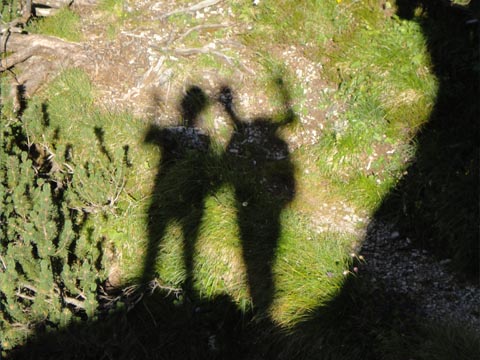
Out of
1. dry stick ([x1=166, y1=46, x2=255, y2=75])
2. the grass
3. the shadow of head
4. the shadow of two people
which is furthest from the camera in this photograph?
dry stick ([x1=166, y1=46, x2=255, y2=75])

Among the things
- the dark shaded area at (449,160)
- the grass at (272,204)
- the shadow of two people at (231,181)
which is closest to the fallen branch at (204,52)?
the grass at (272,204)

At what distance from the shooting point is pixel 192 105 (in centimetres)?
619

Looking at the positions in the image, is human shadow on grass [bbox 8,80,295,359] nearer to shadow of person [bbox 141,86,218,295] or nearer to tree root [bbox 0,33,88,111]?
shadow of person [bbox 141,86,218,295]

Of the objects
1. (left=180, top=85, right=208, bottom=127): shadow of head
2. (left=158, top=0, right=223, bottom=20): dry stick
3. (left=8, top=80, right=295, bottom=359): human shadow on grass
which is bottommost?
(left=8, top=80, right=295, bottom=359): human shadow on grass

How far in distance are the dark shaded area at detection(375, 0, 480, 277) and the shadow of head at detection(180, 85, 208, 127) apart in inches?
86.4

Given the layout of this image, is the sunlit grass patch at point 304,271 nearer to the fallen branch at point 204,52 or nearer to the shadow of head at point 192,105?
the shadow of head at point 192,105

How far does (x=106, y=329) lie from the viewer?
4707mm

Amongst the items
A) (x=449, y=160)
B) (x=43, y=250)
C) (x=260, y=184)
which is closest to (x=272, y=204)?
(x=260, y=184)

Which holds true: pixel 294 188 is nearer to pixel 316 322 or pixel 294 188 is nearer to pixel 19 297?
pixel 316 322

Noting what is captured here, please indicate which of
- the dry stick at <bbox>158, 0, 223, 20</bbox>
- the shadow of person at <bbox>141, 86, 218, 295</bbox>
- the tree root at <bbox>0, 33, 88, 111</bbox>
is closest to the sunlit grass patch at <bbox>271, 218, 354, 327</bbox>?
the shadow of person at <bbox>141, 86, 218, 295</bbox>

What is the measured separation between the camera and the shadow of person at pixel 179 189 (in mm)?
5320

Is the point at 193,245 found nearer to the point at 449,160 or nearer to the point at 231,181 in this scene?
the point at 231,181

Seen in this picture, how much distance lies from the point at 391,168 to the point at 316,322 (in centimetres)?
176

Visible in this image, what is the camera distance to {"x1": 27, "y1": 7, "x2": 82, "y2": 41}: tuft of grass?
680 cm
